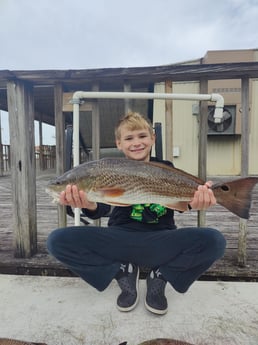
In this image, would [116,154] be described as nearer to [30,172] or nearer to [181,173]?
[30,172]

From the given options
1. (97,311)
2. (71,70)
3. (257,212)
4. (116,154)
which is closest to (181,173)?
(97,311)

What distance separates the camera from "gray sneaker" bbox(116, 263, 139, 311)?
1.50 metres

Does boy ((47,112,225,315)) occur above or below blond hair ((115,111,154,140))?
below

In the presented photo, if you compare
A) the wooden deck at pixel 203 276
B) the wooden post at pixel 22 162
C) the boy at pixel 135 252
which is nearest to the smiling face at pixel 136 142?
the boy at pixel 135 252

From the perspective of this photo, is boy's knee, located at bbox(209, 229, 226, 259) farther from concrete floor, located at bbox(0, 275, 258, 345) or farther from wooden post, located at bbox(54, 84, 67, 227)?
wooden post, located at bbox(54, 84, 67, 227)

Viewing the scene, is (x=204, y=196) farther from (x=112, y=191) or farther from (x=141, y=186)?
(x=112, y=191)

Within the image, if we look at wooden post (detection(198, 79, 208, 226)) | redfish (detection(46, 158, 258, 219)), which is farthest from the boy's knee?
wooden post (detection(198, 79, 208, 226))

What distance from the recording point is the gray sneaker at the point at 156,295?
1.46m

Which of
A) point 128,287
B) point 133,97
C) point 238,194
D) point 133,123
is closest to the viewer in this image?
point 238,194

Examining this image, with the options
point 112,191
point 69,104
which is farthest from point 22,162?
point 112,191

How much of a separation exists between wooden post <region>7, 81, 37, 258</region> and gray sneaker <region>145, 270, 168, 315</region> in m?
1.00

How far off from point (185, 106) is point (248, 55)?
7.87 feet

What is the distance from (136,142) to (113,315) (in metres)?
0.96

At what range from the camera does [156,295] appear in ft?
4.99
